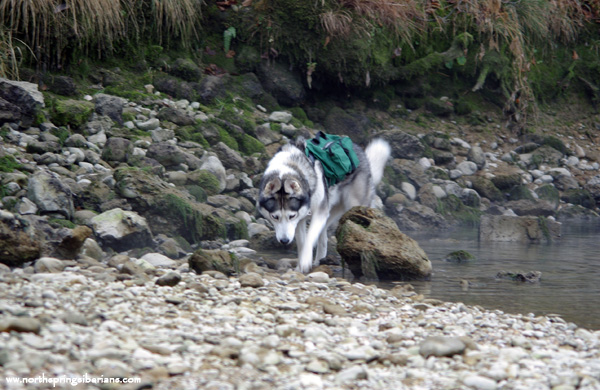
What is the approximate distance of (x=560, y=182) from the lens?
11836 millimetres

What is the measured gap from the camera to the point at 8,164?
21.4 ft

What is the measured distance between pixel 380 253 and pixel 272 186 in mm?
1117

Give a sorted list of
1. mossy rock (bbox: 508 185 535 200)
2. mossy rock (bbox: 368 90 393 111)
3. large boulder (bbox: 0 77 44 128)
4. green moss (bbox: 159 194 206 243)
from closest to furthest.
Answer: green moss (bbox: 159 194 206 243) < large boulder (bbox: 0 77 44 128) < mossy rock (bbox: 508 185 535 200) < mossy rock (bbox: 368 90 393 111)

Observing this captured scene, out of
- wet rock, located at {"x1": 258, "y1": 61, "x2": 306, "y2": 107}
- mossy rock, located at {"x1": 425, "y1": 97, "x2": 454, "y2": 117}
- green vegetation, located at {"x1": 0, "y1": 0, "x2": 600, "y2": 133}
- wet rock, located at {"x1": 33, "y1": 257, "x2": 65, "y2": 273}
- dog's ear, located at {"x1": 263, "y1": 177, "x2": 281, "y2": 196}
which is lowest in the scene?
wet rock, located at {"x1": 33, "y1": 257, "x2": 65, "y2": 273}

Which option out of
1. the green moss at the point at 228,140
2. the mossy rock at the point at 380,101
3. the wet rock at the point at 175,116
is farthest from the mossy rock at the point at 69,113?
the mossy rock at the point at 380,101

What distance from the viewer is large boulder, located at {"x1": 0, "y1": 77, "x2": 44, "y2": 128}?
7473 millimetres

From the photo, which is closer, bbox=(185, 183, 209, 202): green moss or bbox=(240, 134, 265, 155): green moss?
bbox=(185, 183, 209, 202): green moss

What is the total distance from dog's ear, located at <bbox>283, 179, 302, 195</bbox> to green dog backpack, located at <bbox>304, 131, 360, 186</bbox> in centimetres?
68

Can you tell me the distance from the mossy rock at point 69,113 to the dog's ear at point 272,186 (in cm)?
351

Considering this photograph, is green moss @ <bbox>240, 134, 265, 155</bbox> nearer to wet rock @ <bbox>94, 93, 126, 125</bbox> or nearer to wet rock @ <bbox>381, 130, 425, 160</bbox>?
wet rock @ <bbox>94, 93, 126, 125</bbox>

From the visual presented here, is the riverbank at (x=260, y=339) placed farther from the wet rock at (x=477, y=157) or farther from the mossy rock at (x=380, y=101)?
the mossy rock at (x=380, y=101)

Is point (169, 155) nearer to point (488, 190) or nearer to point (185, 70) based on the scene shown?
point (185, 70)

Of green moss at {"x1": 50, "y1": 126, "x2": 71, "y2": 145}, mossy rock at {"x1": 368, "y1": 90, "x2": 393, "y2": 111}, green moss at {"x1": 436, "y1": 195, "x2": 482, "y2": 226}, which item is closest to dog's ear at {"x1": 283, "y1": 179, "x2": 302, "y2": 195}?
green moss at {"x1": 50, "y1": 126, "x2": 71, "y2": 145}

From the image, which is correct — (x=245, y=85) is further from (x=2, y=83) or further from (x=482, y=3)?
(x=482, y=3)
